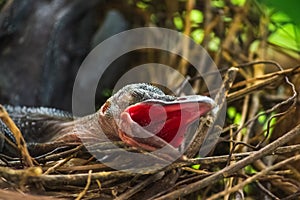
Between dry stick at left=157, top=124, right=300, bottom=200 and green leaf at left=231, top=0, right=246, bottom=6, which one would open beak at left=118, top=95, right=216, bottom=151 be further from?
green leaf at left=231, top=0, right=246, bottom=6

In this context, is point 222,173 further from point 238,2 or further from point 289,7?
point 238,2

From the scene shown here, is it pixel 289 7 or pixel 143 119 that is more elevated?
pixel 289 7

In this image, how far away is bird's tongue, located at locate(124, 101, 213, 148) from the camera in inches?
30.8

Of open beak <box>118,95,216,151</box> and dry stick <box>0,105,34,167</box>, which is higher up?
dry stick <box>0,105,34,167</box>

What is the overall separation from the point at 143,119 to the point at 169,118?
50 mm

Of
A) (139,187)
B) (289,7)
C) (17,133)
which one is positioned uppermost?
(289,7)

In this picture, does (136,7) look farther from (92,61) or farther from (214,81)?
(214,81)

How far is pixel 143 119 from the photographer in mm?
829

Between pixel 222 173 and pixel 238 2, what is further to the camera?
pixel 238 2

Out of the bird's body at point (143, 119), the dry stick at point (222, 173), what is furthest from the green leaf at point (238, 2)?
the dry stick at point (222, 173)

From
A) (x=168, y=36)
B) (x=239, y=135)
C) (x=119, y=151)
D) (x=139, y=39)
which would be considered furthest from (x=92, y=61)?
(x=119, y=151)

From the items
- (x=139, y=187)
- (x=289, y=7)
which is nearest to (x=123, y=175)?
(x=139, y=187)

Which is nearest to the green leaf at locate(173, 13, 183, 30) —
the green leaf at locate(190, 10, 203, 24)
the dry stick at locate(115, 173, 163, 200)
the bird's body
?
the green leaf at locate(190, 10, 203, 24)

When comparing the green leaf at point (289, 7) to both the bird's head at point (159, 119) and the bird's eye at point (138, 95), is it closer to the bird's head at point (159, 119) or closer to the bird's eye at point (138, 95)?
the bird's head at point (159, 119)
